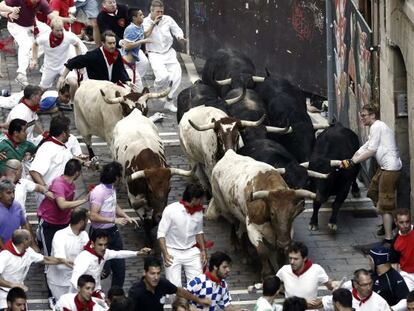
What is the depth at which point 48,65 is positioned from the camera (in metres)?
28.9

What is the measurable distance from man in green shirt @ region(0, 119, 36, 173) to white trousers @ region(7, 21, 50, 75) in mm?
7603

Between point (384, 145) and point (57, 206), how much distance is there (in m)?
4.91

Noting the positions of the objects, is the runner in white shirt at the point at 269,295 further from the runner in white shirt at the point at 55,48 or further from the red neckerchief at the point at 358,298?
the runner in white shirt at the point at 55,48

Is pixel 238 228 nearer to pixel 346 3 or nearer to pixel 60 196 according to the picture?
pixel 60 196

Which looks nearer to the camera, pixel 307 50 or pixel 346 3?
pixel 346 3

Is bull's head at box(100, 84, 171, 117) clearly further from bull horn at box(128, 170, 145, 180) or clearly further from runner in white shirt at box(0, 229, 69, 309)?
runner in white shirt at box(0, 229, 69, 309)

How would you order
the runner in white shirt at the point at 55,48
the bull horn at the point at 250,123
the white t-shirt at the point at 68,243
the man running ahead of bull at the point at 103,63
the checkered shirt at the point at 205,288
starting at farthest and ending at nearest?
the runner in white shirt at the point at 55,48 < the man running ahead of bull at the point at 103,63 < the bull horn at the point at 250,123 < the white t-shirt at the point at 68,243 < the checkered shirt at the point at 205,288

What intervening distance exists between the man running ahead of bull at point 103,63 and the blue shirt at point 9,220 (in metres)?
6.40

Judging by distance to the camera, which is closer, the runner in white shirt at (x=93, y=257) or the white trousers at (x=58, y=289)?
the runner in white shirt at (x=93, y=257)

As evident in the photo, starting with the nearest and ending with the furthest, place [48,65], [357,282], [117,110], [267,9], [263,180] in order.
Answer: [357,282]
[263,180]
[117,110]
[48,65]
[267,9]

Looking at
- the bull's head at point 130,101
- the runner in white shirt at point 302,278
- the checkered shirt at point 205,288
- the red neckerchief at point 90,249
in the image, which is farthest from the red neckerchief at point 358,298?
the bull's head at point 130,101

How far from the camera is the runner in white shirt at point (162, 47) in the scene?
2914 centimetres

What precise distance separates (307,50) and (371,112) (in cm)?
726

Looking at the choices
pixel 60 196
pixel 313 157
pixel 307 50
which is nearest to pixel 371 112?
pixel 313 157
